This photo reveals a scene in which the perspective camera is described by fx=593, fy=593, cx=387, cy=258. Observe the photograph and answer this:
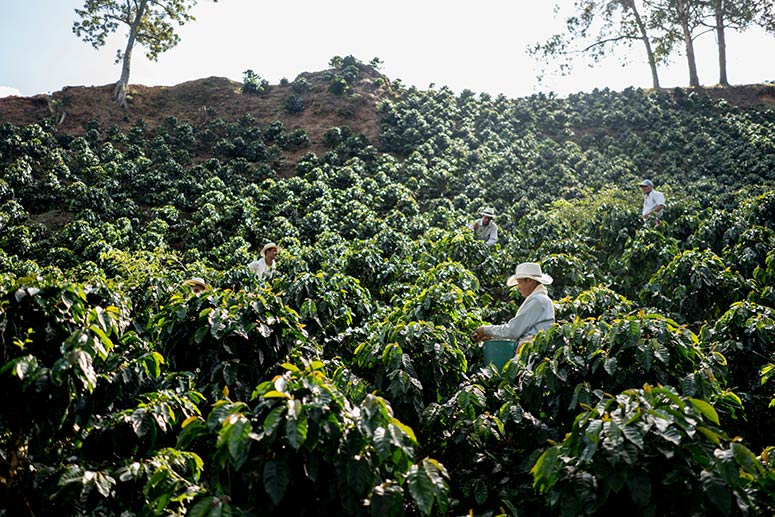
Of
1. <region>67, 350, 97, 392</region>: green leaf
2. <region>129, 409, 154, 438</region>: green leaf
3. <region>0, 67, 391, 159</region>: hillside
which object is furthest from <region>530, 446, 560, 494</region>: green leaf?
<region>0, 67, 391, 159</region>: hillside

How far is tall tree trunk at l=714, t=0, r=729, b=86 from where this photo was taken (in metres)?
25.4

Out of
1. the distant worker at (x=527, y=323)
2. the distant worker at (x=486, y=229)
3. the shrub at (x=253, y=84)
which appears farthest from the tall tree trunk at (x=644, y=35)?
the distant worker at (x=527, y=323)

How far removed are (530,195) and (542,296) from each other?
11483 mm

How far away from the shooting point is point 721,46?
2656cm

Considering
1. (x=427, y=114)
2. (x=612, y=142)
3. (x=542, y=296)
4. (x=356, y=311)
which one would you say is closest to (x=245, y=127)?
(x=427, y=114)

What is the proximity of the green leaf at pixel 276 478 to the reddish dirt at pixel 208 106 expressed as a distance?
17.3 m

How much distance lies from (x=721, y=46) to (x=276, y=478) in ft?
100

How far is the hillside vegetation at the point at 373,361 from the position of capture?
7.54ft

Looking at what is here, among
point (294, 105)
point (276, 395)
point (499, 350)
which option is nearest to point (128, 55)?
point (294, 105)

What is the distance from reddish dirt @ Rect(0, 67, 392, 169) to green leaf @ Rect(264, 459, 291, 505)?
17.3 meters

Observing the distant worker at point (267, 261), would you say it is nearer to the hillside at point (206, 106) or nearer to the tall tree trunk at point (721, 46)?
the hillside at point (206, 106)

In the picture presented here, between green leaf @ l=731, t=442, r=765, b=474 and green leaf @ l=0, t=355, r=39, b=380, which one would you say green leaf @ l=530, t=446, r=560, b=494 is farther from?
green leaf @ l=0, t=355, r=39, b=380

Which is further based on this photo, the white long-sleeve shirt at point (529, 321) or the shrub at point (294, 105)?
the shrub at point (294, 105)

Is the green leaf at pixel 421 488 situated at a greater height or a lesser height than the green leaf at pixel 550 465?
greater
